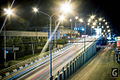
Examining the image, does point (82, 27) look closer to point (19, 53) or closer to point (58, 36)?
point (58, 36)

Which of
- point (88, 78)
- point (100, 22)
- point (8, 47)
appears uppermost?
point (100, 22)

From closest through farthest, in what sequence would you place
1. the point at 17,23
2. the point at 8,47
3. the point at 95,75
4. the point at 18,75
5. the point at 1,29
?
the point at 18,75, the point at 95,75, the point at 8,47, the point at 1,29, the point at 17,23

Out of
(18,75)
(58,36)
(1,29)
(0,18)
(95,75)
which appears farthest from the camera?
(58,36)

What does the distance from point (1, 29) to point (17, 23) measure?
16.3 metres

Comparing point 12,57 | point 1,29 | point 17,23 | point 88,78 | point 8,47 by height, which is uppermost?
point 17,23

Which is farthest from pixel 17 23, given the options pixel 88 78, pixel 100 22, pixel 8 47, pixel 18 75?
pixel 100 22

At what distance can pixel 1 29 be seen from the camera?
119 ft

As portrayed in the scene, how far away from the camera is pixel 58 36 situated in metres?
57.9

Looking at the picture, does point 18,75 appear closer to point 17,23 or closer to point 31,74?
point 31,74

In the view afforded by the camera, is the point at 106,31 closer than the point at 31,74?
No

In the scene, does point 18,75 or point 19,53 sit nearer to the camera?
point 18,75

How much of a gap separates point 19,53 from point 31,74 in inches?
510

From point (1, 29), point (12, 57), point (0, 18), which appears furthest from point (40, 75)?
point (0, 18)

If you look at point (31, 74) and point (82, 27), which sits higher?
point (82, 27)
